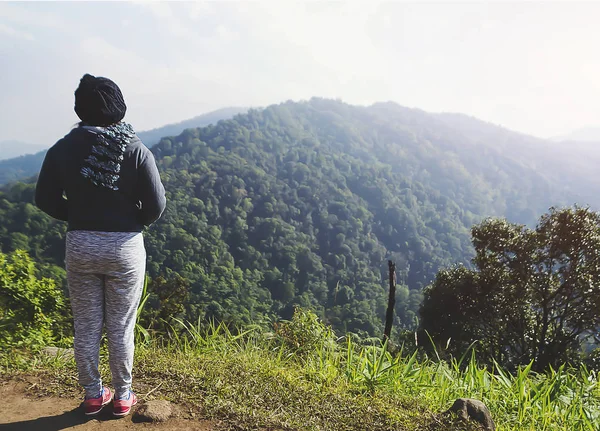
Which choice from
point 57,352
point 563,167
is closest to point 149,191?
point 57,352

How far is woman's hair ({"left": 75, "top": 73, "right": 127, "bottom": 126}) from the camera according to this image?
2.03 meters

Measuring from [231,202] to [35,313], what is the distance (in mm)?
78444

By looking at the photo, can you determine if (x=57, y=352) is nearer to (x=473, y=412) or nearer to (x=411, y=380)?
(x=411, y=380)

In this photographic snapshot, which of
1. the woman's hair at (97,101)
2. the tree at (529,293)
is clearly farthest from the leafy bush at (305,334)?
the tree at (529,293)

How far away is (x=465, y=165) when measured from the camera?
546 feet

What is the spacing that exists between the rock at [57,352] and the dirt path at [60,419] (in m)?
0.52

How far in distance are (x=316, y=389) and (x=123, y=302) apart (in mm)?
1226

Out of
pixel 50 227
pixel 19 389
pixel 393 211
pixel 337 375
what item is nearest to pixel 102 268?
pixel 19 389

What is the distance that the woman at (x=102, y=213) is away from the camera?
6.71ft

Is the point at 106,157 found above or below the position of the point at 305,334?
above

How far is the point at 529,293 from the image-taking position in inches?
535

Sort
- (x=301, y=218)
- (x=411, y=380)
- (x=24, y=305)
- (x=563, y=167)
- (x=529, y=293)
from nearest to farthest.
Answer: (x=411, y=380)
(x=24, y=305)
(x=529, y=293)
(x=301, y=218)
(x=563, y=167)

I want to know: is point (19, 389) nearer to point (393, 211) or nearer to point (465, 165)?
point (393, 211)

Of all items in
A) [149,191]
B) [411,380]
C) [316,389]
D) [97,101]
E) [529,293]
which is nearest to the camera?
[97,101]
